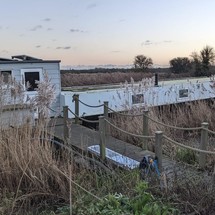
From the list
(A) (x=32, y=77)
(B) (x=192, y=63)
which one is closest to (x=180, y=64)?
(B) (x=192, y=63)

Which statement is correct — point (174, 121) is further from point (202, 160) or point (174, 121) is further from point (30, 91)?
point (30, 91)

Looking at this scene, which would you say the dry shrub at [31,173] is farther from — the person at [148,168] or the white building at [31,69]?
the white building at [31,69]

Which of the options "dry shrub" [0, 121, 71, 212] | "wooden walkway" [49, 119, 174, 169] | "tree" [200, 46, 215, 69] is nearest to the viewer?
"dry shrub" [0, 121, 71, 212]

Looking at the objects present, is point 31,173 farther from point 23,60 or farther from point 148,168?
point 23,60

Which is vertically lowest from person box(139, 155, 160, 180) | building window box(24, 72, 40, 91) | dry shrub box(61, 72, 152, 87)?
person box(139, 155, 160, 180)

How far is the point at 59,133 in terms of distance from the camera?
29.7 feet

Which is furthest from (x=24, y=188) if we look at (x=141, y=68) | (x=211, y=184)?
(x=141, y=68)

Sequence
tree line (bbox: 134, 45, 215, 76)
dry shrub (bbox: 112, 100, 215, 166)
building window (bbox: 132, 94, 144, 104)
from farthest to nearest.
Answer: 1. tree line (bbox: 134, 45, 215, 76)
2. building window (bbox: 132, 94, 144, 104)
3. dry shrub (bbox: 112, 100, 215, 166)

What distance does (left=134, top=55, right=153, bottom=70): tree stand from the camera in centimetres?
3862

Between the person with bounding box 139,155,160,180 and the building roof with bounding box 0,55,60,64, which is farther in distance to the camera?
the building roof with bounding box 0,55,60,64

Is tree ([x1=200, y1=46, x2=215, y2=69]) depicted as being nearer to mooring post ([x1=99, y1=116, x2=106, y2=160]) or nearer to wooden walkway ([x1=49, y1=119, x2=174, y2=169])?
wooden walkway ([x1=49, y1=119, x2=174, y2=169])

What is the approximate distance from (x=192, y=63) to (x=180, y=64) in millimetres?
2207

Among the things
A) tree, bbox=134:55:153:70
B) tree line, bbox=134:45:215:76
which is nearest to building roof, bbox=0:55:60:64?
tree line, bbox=134:45:215:76

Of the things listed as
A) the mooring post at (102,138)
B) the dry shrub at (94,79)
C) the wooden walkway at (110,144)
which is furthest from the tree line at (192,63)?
the mooring post at (102,138)
